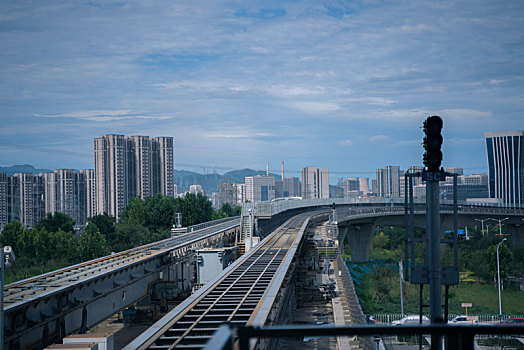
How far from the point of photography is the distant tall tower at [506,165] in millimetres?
186875

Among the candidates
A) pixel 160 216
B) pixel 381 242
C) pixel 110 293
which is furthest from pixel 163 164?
pixel 110 293

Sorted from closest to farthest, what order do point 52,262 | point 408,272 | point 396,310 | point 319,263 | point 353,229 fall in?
point 408,272 → point 319,263 → point 396,310 → point 52,262 → point 353,229

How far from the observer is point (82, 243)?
57.1 meters

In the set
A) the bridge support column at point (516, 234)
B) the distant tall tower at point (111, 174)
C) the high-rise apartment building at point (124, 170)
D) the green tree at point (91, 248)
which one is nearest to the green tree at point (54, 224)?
the green tree at point (91, 248)

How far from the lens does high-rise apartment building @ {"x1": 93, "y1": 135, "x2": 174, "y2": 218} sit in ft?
519

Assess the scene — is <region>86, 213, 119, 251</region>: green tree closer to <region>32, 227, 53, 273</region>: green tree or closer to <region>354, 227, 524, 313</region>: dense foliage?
<region>32, 227, 53, 273</region>: green tree

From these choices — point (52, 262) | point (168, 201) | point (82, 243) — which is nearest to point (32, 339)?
point (82, 243)

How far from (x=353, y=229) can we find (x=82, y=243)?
4311 centimetres

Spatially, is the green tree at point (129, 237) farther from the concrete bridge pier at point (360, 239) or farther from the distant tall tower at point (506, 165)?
the distant tall tower at point (506, 165)

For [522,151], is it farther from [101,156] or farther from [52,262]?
[52,262]

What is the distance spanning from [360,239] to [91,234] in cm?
4247

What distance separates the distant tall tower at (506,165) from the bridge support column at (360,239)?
11812 centimetres

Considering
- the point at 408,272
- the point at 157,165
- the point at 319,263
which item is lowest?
the point at 319,263

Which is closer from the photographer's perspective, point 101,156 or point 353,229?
point 353,229
